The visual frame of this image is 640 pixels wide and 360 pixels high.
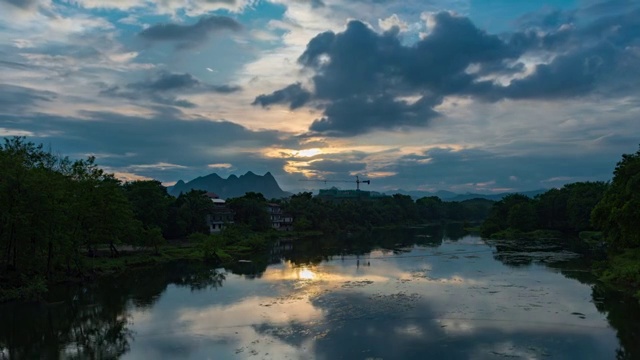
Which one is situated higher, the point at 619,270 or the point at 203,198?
the point at 203,198

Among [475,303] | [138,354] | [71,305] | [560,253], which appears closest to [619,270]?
[475,303]

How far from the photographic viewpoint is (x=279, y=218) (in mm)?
90188

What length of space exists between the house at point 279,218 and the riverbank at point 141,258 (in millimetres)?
14121

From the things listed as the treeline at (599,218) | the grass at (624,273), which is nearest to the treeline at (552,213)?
the treeline at (599,218)

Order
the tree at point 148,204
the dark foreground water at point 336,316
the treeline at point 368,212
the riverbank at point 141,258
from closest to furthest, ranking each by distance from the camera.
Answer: the dark foreground water at point 336,316 → the riverbank at point 141,258 → the tree at point 148,204 → the treeline at point 368,212

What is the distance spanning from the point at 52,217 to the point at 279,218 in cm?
6030

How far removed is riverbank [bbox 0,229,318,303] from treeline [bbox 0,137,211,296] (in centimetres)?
36

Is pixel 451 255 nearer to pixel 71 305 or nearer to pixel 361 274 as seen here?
pixel 361 274

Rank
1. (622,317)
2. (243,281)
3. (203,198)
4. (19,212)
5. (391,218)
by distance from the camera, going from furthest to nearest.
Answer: (391,218) < (203,198) < (243,281) < (19,212) < (622,317)

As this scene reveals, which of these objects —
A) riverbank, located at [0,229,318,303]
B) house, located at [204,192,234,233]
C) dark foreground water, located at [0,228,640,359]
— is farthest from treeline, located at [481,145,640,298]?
house, located at [204,192,234,233]

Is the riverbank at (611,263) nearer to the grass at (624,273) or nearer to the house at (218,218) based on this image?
the grass at (624,273)

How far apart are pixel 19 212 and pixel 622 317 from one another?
33.6 metres

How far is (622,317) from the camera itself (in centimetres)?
2277

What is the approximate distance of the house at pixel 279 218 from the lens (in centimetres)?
8891
